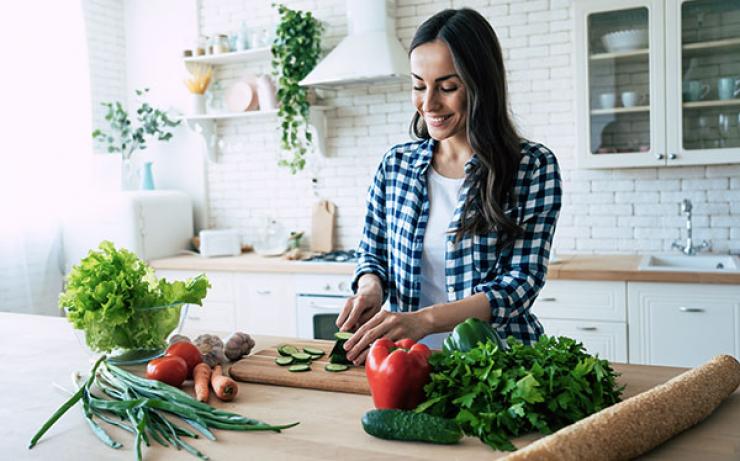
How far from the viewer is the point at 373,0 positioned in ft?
14.4

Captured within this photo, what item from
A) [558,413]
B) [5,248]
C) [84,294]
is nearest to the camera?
[558,413]

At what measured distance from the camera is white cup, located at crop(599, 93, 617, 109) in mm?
3910

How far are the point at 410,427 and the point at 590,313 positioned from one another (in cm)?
253

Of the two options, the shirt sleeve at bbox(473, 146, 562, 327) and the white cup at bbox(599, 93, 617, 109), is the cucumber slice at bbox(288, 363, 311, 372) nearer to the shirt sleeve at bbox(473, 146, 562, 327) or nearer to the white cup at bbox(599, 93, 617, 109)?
the shirt sleeve at bbox(473, 146, 562, 327)

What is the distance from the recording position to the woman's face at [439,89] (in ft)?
6.79

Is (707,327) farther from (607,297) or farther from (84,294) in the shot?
(84,294)

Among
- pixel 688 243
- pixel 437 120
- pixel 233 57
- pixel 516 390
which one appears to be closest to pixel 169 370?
pixel 516 390

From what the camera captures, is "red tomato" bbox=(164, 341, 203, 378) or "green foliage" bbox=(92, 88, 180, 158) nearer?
"red tomato" bbox=(164, 341, 203, 378)

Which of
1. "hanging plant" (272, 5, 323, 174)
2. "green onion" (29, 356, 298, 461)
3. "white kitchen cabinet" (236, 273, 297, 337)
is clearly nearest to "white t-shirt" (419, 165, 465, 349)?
"green onion" (29, 356, 298, 461)

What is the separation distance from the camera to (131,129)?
209 inches

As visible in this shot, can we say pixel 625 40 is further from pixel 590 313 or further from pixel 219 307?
pixel 219 307

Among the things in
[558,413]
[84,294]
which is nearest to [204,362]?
[84,294]

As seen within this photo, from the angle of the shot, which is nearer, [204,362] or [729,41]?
[204,362]

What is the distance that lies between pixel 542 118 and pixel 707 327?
156 centimetres
